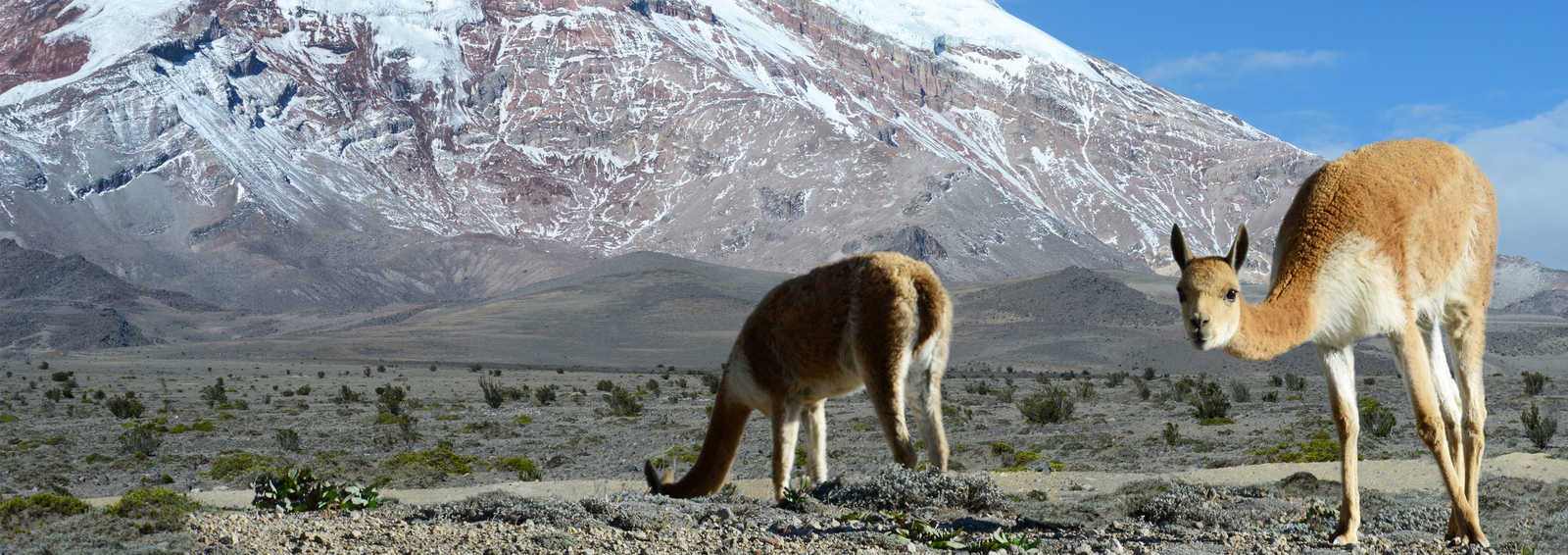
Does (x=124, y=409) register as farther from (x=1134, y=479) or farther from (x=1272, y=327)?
(x=1272, y=327)

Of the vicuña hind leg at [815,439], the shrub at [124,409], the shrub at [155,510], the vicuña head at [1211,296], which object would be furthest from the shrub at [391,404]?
the vicuña head at [1211,296]

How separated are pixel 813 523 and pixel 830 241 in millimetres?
175751

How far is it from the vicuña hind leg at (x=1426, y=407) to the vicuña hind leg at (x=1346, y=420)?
0.32 m

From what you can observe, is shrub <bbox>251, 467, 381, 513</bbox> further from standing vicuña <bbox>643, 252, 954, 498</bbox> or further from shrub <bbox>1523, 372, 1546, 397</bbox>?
shrub <bbox>1523, 372, 1546, 397</bbox>

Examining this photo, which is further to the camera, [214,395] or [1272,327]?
[214,395]

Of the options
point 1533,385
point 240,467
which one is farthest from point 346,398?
point 1533,385

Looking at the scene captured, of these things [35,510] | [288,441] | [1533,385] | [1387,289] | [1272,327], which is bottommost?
[35,510]

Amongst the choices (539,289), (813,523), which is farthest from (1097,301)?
(813,523)

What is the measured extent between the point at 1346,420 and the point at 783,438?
12.8 feet

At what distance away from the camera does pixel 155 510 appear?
9.55 m

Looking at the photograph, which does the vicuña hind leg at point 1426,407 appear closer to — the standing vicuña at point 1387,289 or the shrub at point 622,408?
the standing vicuña at point 1387,289

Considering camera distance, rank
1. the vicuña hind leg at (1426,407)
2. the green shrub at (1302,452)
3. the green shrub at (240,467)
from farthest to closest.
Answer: the green shrub at (240,467)
the green shrub at (1302,452)
the vicuña hind leg at (1426,407)

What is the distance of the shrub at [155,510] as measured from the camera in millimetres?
8625

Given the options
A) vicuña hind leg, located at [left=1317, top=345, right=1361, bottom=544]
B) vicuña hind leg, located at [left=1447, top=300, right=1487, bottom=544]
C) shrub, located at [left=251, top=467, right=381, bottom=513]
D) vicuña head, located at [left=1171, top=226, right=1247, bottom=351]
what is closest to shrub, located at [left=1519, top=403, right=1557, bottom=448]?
vicuña hind leg, located at [left=1447, top=300, right=1487, bottom=544]
